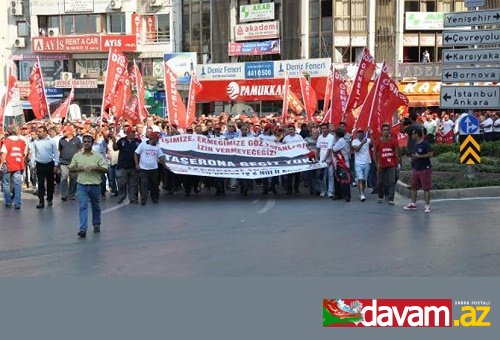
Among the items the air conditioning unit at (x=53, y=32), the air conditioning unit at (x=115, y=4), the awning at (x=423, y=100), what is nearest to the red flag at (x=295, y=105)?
the awning at (x=423, y=100)

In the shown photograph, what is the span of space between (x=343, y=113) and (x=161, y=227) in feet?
28.3

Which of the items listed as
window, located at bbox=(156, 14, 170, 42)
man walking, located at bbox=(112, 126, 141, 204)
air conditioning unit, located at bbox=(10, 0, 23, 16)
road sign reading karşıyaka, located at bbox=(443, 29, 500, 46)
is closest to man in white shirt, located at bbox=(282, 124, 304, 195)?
man walking, located at bbox=(112, 126, 141, 204)

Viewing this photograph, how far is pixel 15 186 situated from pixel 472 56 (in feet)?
35.7

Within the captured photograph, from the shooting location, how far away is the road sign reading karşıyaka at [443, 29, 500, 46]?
17031 millimetres

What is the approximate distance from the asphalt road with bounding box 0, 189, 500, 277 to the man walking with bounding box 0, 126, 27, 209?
0.62 metres

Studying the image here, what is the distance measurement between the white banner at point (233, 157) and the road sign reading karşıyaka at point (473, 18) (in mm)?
4511

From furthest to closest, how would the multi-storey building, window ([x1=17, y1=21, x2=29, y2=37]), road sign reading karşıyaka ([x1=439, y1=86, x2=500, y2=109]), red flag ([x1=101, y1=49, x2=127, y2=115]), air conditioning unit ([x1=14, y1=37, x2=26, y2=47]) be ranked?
window ([x1=17, y1=21, x2=29, y2=37]), air conditioning unit ([x1=14, y1=37, x2=26, y2=47]), the multi-storey building, red flag ([x1=101, y1=49, x2=127, y2=115]), road sign reading karşıyaka ([x1=439, y1=86, x2=500, y2=109])

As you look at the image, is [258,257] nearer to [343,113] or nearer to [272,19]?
[343,113]

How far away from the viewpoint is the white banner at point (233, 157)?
1711cm

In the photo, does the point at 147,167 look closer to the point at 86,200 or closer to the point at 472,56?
the point at 86,200

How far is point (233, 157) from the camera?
687 inches

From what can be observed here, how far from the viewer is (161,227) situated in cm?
1267

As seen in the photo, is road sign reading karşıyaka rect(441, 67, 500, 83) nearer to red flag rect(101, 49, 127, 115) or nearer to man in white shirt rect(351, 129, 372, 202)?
man in white shirt rect(351, 129, 372, 202)

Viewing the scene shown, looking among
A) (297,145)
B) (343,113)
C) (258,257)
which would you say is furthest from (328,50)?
(258,257)
